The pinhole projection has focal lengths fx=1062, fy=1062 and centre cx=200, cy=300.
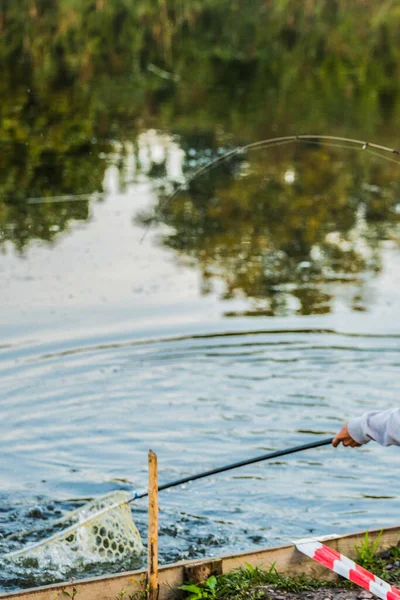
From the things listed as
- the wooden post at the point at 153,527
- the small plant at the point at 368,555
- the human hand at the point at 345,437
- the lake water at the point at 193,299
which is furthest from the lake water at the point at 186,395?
the human hand at the point at 345,437

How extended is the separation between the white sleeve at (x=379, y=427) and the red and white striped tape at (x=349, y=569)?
1.83 feet

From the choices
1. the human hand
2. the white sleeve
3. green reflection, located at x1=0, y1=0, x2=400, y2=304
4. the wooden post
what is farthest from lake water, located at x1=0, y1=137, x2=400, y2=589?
the white sleeve

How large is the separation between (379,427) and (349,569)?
2.22 ft

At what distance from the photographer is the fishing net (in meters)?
5.82

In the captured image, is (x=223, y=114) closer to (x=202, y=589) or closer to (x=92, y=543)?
(x=92, y=543)

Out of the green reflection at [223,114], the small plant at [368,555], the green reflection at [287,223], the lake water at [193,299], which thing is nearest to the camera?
the small plant at [368,555]

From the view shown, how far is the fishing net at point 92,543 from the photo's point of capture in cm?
582

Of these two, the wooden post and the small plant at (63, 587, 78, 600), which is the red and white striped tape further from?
the small plant at (63, 587, 78, 600)

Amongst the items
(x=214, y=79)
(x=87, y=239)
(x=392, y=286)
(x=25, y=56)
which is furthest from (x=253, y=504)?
(x=25, y=56)

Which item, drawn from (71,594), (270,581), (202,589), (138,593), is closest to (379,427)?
(270,581)

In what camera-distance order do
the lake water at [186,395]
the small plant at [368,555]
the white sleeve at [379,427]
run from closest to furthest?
1. the white sleeve at [379,427]
2. the small plant at [368,555]
3. the lake water at [186,395]

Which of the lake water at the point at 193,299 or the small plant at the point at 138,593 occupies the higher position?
the lake water at the point at 193,299

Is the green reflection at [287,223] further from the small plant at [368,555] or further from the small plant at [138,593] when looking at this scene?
→ the small plant at [138,593]

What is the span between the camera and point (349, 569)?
4.80 metres
